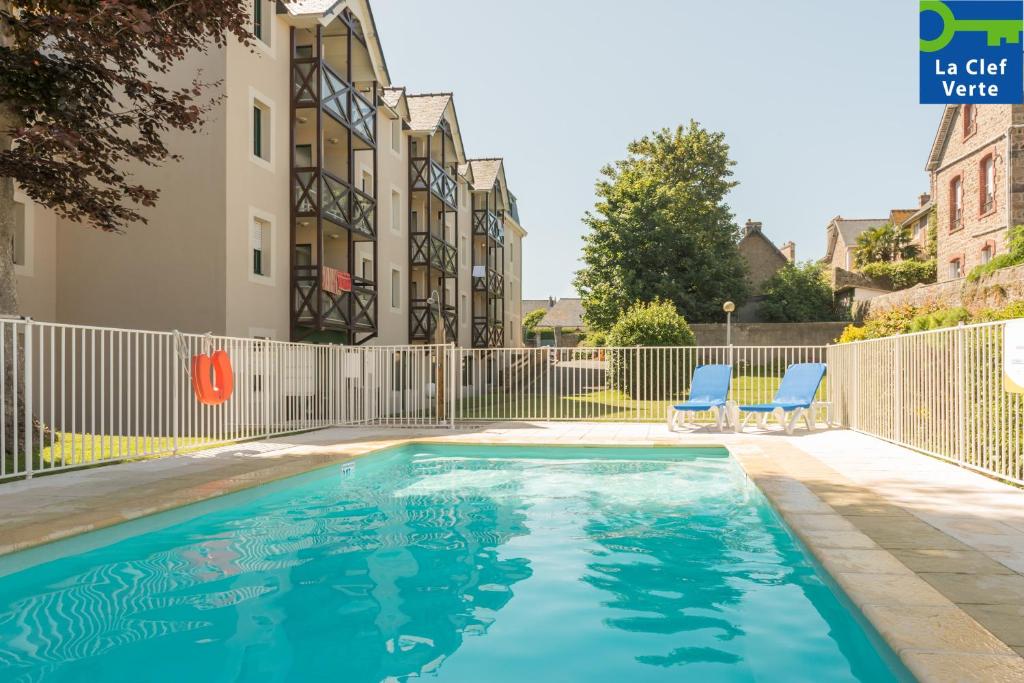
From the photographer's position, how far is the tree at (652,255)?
106 ft

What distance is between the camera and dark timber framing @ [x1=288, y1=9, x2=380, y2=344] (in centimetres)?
1692

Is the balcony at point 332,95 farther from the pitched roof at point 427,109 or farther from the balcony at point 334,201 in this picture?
the pitched roof at point 427,109

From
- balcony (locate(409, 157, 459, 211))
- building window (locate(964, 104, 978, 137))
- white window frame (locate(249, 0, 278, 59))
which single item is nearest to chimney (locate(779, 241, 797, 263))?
building window (locate(964, 104, 978, 137))

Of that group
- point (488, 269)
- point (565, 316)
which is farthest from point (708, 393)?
point (565, 316)

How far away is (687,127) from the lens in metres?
41.0

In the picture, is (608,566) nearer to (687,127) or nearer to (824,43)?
(824,43)

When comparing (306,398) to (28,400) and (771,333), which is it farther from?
(771,333)

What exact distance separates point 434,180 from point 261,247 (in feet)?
35.5

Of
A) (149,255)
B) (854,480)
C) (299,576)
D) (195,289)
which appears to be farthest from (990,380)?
(149,255)

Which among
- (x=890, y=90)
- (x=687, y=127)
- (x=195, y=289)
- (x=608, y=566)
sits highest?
(x=687, y=127)

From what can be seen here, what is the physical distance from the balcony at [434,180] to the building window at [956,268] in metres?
18.8

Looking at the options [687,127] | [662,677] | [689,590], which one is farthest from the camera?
[687,127]

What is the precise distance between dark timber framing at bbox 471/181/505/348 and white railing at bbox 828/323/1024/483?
2158cm

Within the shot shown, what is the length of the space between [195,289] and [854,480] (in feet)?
39.3
